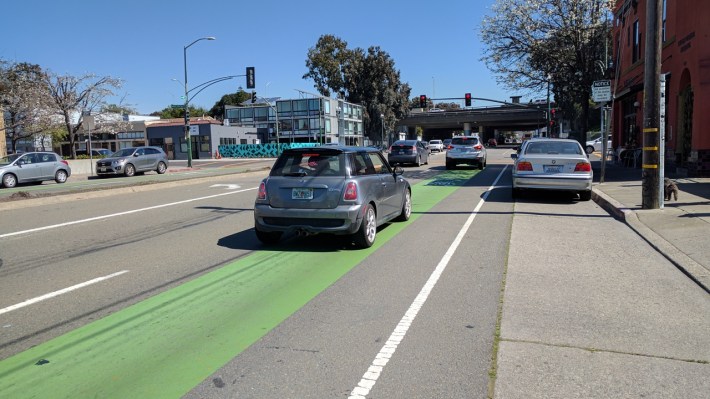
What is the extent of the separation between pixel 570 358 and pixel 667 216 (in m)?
7.26

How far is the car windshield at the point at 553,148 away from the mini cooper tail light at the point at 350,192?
754 centimetres

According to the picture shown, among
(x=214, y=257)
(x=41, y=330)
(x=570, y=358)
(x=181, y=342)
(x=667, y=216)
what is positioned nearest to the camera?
(x=570, y=358)

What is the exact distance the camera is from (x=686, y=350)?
4156 mm

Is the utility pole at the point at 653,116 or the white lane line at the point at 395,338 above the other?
the utility pole at the point at 653,116

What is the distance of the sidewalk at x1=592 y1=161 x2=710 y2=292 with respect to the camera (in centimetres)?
693

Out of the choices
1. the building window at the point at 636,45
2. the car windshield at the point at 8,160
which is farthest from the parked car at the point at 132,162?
the building window at the point at 636,45

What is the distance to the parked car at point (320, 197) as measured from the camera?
7.62m

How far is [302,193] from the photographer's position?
7766 mm

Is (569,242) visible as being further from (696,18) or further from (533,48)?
(533,48)

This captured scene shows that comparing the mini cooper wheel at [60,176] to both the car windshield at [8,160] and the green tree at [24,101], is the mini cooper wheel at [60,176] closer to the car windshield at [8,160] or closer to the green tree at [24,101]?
the car windshield at [8,160]

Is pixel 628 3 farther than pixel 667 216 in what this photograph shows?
Yes

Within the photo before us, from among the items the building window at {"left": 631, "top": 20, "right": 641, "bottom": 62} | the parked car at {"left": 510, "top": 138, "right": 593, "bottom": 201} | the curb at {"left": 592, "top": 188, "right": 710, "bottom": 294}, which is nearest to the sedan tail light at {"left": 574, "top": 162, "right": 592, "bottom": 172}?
the parked car at {"left": 510, "top": 138, "right": 593, "bottom": 201}

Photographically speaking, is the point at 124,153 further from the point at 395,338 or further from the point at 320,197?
the point at 395,338

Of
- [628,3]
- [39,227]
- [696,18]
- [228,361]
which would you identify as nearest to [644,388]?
[228,361]
